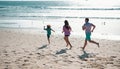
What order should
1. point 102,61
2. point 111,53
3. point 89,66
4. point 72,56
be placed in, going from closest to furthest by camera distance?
point 89,66
point 102,61
point 72,56
point 111,53

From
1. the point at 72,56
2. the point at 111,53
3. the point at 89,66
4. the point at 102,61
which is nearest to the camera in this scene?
the point at 89,66

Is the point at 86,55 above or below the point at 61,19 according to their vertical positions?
below

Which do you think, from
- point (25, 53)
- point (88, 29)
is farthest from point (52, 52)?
point (88, 29)

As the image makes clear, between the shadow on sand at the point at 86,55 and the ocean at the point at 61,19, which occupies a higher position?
the ocean at the point at 61,19

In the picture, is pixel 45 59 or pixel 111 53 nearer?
pixel 45 59

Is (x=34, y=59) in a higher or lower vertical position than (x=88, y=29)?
lower

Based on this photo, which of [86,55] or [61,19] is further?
[61,19]

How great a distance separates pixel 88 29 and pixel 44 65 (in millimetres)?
3721

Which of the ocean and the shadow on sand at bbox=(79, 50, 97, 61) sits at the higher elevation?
the ocean

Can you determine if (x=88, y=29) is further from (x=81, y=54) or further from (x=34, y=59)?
(x=34, y=59)

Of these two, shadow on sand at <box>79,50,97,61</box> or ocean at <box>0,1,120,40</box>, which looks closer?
shadow on sand at <box>79,50,97,61</box>

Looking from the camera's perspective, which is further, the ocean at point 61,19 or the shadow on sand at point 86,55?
the ocean at point 61,19

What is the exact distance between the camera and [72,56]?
34.2 feet

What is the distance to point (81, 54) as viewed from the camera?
10.9 m
